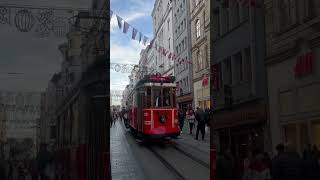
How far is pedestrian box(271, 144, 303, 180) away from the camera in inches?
145

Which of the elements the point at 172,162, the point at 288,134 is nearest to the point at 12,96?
the point at 288,134

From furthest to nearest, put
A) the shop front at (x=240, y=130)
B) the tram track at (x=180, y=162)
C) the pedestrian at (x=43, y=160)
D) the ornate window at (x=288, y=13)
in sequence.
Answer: the tram track at (x=180, y=162) < the pedestrian at (x=43, y=160) < the shop front at (x=240, y=130) < the ornate window at (x=288, y=13)

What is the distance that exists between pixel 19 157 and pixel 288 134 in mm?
2256

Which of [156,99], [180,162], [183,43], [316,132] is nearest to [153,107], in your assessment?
[156,99]

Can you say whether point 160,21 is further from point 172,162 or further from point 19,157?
point 172,162

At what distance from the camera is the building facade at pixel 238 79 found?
12.9ft

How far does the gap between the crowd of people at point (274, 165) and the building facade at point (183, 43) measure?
42.1 inches

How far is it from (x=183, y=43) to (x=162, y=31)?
34 cm

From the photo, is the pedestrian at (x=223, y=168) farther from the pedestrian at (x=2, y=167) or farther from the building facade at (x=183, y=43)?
the pedestrian at (x=2, y=167)

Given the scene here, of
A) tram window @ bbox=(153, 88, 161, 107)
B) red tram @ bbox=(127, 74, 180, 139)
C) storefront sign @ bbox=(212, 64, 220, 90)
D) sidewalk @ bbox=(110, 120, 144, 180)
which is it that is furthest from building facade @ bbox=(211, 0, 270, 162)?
tram window @ bbox=(153, 88, 161, 107)

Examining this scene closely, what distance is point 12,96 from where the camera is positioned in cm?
422

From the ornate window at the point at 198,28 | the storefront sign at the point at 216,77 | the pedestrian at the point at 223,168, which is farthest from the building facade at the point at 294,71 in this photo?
the ornate window at the point at 198,28

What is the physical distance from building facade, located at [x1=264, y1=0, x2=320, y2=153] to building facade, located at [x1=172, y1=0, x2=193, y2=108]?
146 cm

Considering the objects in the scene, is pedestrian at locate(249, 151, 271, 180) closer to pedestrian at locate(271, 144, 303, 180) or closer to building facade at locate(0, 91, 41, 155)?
pedestrian at locate(271, 144, 303, 180)
